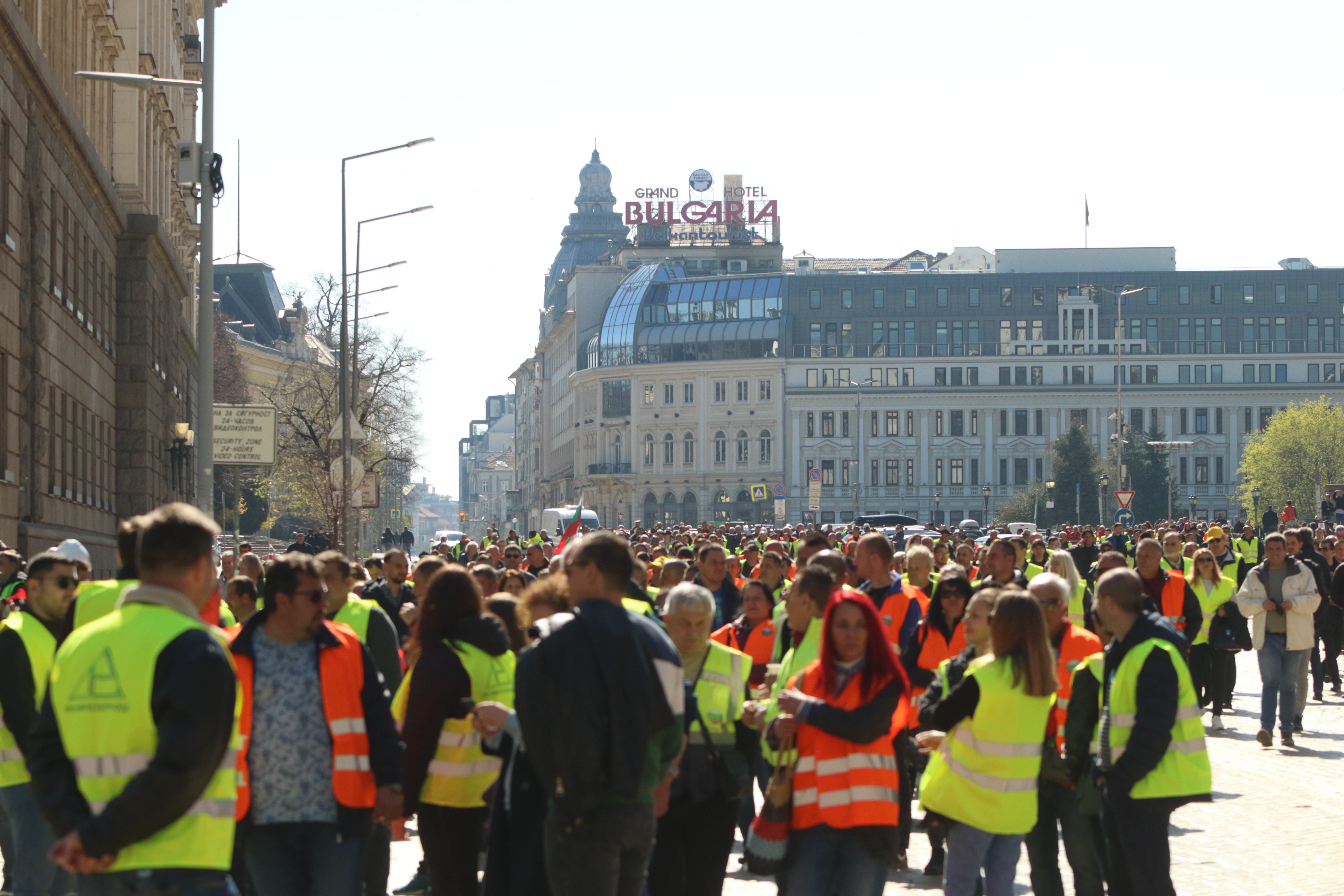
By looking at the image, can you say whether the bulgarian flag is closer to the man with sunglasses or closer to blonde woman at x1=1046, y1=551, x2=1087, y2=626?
blonde woman at x1=1046, y1=551, x2=1087, y2=626

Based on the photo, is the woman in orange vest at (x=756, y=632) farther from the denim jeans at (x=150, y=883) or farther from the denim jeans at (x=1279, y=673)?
the denim jeans at (x=1279, y=673)

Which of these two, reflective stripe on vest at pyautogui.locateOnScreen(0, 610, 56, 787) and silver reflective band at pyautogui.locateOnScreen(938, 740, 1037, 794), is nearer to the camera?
silver reflective band at pyautogui.locateOnScreen(938, 740, 1037, 794)

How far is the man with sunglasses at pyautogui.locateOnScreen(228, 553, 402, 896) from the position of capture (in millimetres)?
6492

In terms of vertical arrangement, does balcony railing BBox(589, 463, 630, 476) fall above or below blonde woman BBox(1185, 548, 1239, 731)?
above

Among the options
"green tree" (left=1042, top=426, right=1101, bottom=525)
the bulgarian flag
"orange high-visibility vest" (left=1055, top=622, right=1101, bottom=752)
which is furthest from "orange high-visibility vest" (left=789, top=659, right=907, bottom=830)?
"green tree" (left=1042, top=426, right=1101, bottom=525)

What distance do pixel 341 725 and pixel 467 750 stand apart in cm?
97

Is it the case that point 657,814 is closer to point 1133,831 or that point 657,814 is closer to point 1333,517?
point 1133,831

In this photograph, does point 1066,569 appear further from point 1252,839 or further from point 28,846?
point 28,846

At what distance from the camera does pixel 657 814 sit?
640cm

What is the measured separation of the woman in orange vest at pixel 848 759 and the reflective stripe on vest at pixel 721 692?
100 cm

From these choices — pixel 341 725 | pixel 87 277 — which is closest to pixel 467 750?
pixel 341 725

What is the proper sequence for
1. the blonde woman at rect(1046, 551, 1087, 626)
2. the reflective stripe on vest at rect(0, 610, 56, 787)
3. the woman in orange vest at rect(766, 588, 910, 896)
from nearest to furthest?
the woman in orange vest at rect(766, 588, 910, 896)
the reflective stripe on vest at rect(0, 610, 56, 787)
the blonde woman at rect(1046, 551, 1087, 626)

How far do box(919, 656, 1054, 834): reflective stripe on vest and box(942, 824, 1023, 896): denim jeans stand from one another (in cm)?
6

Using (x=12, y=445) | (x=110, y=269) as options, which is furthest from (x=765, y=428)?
(x=12, y=445)
